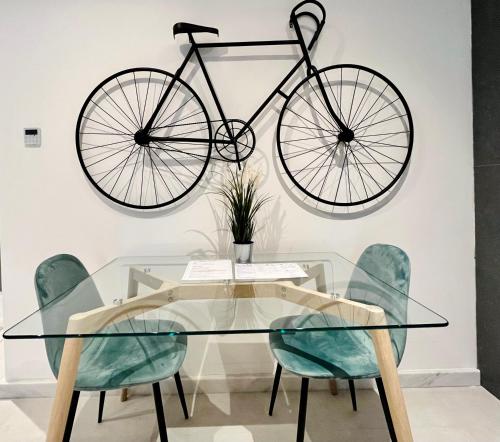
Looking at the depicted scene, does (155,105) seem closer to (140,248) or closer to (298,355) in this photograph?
(140,248)

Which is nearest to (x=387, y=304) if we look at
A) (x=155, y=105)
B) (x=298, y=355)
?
(x=298, y=355)

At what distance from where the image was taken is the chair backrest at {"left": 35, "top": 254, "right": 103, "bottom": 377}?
1.11 m

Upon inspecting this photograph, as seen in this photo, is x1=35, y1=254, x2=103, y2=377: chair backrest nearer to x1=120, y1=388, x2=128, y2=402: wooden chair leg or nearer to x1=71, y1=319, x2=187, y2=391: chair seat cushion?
x1=71, y1=319, x2=187, y2=391: chair seat cushion

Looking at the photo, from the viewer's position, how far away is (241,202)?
1.67 metres

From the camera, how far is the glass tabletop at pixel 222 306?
3.22 ft

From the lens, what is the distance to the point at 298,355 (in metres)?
1.33

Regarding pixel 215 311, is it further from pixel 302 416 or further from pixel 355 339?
pixel 355 339

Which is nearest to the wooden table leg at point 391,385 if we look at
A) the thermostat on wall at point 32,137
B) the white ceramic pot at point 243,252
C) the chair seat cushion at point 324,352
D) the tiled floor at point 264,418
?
the chair seat cushion at point 324,352

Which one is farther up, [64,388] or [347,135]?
[347,135]

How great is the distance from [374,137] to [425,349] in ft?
3.68

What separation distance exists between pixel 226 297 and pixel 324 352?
454mm

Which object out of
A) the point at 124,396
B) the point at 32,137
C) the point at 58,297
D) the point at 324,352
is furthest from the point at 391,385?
the point at 32,137

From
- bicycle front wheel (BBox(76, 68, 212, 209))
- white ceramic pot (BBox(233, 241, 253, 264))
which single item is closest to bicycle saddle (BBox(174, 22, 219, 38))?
bicycle front wheel (BBox(76, 68, 212, 209))

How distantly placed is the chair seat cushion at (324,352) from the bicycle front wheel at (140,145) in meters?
0.88
